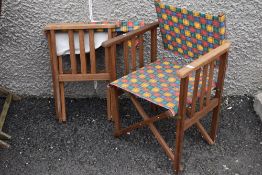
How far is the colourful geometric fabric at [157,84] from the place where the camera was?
253 centimetres

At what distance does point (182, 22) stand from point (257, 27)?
3.13ft

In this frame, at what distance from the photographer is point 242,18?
324cm

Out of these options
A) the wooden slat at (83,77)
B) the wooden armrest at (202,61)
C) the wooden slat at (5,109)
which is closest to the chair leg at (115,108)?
the wooden slat at (83,77)

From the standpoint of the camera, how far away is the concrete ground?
2.79 m

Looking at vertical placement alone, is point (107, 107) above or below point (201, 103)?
below

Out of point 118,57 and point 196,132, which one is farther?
point 118,57

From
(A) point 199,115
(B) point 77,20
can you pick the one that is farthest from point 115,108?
(B) point 77,20

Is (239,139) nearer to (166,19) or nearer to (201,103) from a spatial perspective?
(201,103)

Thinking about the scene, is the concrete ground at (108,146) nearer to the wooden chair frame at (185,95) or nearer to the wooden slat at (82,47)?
the wooden chair frame at (185,95)

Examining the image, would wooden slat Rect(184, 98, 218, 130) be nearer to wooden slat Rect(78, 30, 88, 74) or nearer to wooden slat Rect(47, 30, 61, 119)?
wooden slat Rect(78, 30, 88, 74)

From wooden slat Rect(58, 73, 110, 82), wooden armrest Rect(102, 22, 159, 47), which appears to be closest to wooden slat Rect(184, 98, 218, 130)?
wooden armrest Rect(102, 22, 159, 47)

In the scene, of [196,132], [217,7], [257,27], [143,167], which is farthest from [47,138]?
[257,27]

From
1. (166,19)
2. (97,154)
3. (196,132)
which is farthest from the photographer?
(196,132)

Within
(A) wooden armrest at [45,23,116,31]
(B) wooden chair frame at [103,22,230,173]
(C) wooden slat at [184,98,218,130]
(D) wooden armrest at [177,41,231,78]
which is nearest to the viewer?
(D) wooden armrest at [177,41,231,78]
